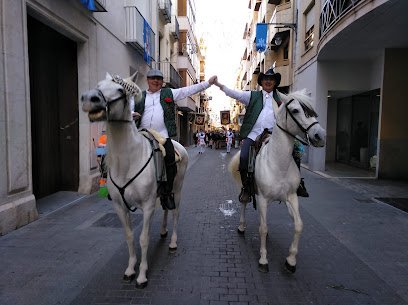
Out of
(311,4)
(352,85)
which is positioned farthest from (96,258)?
(311,4)

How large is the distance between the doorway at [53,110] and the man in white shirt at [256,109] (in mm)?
4986

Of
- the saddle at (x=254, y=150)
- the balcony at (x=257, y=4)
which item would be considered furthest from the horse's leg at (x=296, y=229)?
the balcony at (x=257, y=4)

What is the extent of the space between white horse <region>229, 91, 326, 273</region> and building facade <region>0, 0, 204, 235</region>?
13.3 ft

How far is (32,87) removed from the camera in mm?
7133

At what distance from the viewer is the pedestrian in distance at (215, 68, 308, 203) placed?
14.8 feet

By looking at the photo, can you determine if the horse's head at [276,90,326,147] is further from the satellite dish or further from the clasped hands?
the satellite dish

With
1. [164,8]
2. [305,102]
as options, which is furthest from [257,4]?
[305,102]

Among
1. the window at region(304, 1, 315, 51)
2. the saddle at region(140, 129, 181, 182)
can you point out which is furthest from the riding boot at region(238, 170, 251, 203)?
the window at region(304, 1, 315, 51)

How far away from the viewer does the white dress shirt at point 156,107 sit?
4352 mm

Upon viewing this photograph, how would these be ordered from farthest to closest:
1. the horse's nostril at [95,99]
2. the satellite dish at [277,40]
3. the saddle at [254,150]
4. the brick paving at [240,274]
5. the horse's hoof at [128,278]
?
the satellite dish at [277,40]
the saddle at [254,150]
the horse's hoof at [128,278]
the brick paving at [240,274]
the horse's nostril at [95,99]

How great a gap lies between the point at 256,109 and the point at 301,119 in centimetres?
111

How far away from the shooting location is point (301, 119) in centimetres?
355

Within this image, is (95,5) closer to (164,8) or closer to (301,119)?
(301,119)

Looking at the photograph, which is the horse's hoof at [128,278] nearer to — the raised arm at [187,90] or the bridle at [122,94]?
the bridle at [122,94]
